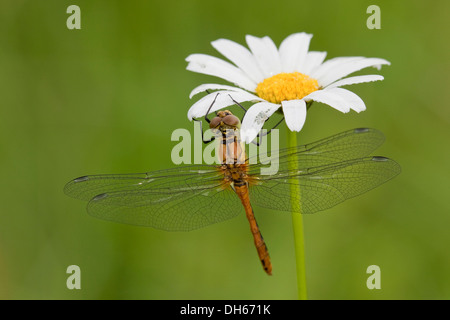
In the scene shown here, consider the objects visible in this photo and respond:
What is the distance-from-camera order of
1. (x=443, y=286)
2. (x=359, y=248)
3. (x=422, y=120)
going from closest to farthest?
1. (x=443, y=286)
2. (x=359, y=248)
3. (x=422, y=120)

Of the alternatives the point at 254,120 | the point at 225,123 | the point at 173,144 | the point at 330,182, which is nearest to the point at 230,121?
the point at 225,123

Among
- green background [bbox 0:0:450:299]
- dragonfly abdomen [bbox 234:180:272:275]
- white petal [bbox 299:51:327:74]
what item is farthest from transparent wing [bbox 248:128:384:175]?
green background [bbox 0:0:450:299]

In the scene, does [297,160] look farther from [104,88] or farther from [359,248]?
[104,88]

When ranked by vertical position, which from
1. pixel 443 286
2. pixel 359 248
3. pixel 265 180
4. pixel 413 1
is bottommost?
pixel 443 286

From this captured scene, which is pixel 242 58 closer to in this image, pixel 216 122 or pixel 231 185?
pixel 216 122

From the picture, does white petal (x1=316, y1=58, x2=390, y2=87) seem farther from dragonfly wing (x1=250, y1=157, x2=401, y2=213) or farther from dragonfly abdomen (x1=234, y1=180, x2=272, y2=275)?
dragonfly abdomen (x1=234, y1=180, x2=272, y2=275)

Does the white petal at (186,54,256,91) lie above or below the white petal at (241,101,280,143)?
above

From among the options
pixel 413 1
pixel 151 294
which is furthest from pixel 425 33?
pixel 151 294

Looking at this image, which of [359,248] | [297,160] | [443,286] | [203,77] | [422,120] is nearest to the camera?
[297,160]
